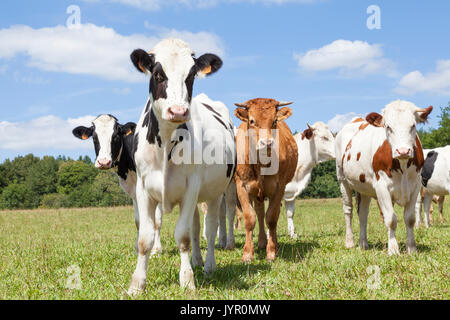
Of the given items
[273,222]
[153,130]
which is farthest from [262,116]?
[153,130]

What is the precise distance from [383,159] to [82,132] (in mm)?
5673

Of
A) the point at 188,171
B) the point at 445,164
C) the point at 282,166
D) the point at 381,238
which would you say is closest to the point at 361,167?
the point at 282,166

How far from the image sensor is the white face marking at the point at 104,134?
782cm

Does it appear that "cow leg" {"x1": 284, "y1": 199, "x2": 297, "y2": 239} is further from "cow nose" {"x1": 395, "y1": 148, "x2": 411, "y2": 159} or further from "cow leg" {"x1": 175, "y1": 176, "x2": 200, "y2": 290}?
"cow leg" {"x1": 175, "y1": 176, "x2": 200, "y2": 290}

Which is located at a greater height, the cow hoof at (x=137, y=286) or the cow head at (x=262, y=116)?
the cow head at (x=262, y=116)

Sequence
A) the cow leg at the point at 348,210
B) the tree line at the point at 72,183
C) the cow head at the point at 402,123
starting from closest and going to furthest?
the cow head at the point at 402,123, the cow leg at the point at 348,210, the tree line at the point at 72,183

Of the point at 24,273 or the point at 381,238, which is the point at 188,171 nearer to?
the point at 24,273

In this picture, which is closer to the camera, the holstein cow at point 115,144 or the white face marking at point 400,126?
the white face marking at point 400,126

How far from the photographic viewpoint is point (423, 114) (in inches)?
269

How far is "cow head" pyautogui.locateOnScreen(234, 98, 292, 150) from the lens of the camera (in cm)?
630

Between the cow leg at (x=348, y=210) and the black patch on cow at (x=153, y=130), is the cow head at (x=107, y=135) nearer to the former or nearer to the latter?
the black patch on cow at (x=153, y=130)

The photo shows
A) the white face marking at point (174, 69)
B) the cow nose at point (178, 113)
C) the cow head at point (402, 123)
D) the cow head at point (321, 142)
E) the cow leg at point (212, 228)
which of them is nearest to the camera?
the cow nose at point (178, 113)

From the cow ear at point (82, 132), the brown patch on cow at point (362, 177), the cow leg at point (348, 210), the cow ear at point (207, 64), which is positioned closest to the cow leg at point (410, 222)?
the brown patch on cow at point (362, 177)
